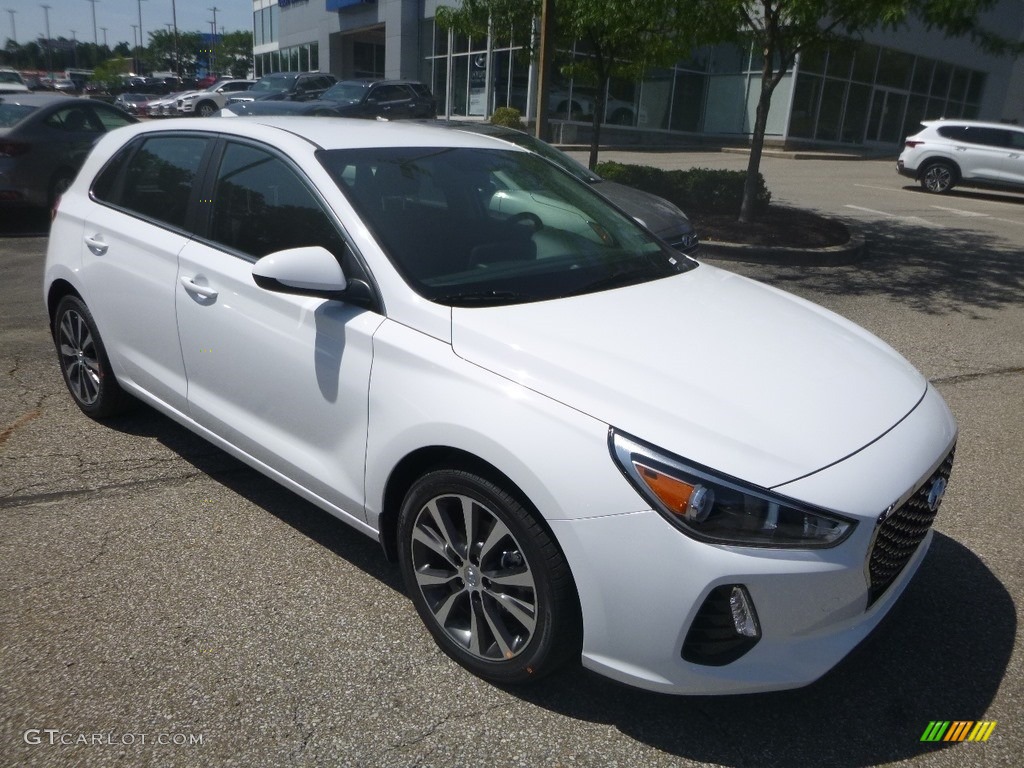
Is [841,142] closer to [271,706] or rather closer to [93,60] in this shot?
[271,706]

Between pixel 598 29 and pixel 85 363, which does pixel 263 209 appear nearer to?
pixel 85 363

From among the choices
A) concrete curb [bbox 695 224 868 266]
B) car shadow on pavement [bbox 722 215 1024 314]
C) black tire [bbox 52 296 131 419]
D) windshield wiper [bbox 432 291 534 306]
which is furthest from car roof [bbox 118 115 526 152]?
concrete curb [bbox 695 224 868 266]

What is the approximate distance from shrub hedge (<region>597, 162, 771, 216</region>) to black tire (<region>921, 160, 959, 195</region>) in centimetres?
796

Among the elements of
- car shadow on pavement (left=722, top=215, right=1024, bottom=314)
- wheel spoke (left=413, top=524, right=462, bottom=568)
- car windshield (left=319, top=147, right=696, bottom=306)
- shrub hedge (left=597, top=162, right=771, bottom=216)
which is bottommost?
car shadow on pavement (left=722, top=215, right=1024, bottom=314)

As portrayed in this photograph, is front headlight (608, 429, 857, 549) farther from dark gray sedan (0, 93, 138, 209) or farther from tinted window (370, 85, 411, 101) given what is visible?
tinted window (370, 85, 411, 101)

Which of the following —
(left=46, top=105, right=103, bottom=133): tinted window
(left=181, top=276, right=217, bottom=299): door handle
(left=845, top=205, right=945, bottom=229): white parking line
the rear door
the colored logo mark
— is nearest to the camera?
the colored logo mark

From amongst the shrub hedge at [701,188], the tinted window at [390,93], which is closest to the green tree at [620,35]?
the shrub hedge at [701,188]

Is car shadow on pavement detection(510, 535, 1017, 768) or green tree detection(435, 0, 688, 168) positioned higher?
green tree detection(435, 0, 688, 168)

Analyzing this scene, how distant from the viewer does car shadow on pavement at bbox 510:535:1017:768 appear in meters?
2.54

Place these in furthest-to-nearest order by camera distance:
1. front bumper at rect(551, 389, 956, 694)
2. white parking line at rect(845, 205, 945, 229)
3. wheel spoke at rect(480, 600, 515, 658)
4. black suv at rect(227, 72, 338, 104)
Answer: black suv at rect(227, 72, 338, 104) → white parking line at rect(845, 205, 945, 229) → wheel spoke at rect(480, 600, 515, 658) → front bumper at rect(551, 389, 956, 694)

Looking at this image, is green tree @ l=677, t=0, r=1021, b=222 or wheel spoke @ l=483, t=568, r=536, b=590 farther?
green tree @ l=677, t=0, r=1021, b=222

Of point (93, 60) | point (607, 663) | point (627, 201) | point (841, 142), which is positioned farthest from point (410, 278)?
point (93, 60)

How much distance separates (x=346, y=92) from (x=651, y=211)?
48.9 ft

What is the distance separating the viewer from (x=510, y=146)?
4.25 metres
